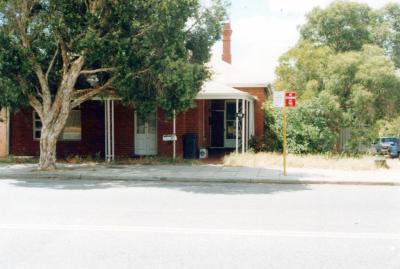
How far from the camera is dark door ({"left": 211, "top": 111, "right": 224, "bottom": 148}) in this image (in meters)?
25.5

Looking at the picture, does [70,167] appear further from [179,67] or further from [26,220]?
[26,220]

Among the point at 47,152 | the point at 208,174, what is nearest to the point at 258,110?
the point at 208,174

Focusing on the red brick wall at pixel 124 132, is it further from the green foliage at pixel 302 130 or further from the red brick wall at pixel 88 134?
the green foliage at pixel 302 130

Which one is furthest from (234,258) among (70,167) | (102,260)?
(70,167)

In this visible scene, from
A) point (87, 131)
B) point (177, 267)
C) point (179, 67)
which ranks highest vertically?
point (179, 67)

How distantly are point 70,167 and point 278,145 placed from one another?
941cm

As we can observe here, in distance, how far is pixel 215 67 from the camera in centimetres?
2589

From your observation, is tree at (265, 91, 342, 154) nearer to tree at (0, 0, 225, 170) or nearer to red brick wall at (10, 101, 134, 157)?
red brick wall at (10, 101, 134, 157)

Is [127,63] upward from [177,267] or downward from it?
upward

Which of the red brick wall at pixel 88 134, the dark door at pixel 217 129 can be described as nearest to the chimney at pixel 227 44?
the dark door at pixel 217 129

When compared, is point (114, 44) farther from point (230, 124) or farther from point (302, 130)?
point (230, 124)

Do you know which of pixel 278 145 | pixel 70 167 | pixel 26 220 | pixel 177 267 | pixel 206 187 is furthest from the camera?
pixel 278 145

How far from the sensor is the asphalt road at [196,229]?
5.78 m

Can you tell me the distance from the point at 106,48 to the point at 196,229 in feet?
27.3
